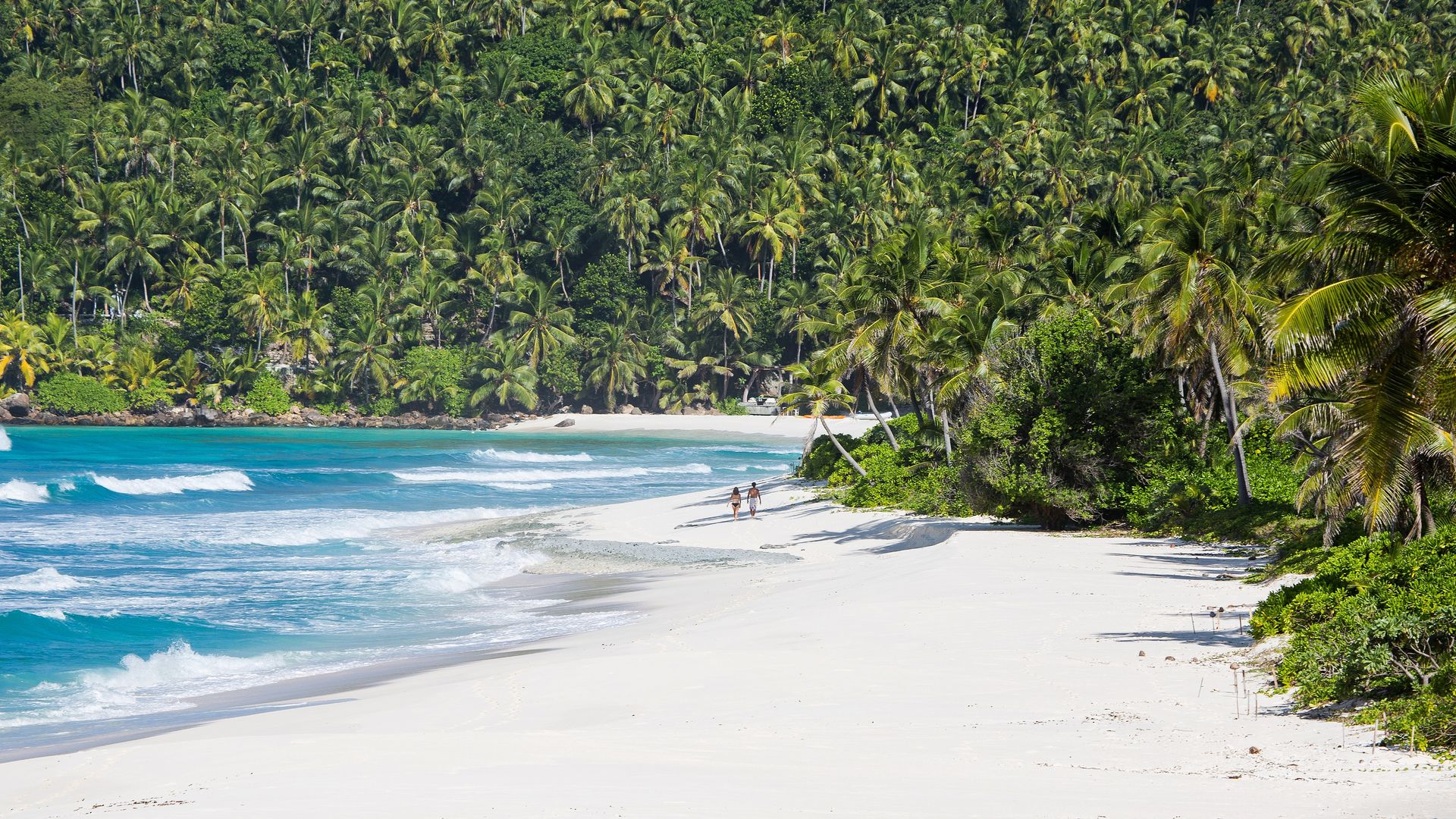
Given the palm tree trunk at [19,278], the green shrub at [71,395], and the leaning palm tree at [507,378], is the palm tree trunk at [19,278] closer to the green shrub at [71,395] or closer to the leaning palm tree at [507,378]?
the green shrub at [71,395]

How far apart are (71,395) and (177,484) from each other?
47200 millimetres

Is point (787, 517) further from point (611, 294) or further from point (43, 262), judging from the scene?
point (43, 262)

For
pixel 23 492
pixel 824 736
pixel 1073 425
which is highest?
pixel 1073 425

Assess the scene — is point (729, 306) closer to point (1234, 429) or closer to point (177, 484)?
point (177, 484)

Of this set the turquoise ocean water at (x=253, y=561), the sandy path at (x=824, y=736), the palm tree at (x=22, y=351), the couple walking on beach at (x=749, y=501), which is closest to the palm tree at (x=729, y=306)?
the turquoise ocean water at (x=253, y=561)

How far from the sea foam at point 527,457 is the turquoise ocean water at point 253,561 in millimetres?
317

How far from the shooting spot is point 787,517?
115ft

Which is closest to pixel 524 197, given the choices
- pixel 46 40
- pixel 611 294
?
pixel 611 294

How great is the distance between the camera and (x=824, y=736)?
10602 mm

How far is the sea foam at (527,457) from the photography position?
211 feet

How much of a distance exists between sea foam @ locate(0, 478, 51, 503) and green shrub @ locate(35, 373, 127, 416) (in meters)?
47.0

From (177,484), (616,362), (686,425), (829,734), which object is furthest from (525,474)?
(829,734)

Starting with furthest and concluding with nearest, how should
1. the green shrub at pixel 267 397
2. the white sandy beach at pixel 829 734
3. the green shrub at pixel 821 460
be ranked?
the green shrub at pixel 267 397 < the green shrub at pixel 821 460 < the white sandy beach at pixel 829 734

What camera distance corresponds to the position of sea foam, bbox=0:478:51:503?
4456 cm
